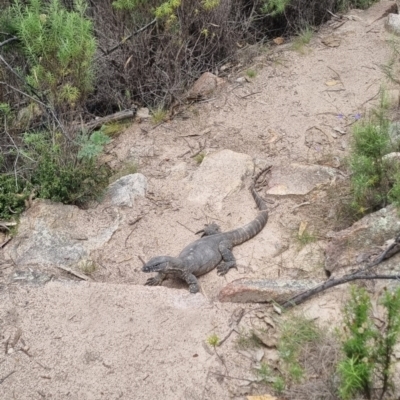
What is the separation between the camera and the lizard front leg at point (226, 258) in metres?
5.18

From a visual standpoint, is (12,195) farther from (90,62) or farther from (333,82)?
(333,82)

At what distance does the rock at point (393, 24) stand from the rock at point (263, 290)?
5.07 m

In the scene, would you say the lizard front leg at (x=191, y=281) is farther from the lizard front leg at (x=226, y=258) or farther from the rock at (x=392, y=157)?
the rock at (x=392, y=157)

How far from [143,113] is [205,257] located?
2976 millimetres

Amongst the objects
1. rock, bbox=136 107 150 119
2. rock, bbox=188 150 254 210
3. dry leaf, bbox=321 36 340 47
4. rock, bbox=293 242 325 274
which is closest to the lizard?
rock, bbox=188 150 254 210

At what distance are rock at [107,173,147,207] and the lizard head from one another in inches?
44.0

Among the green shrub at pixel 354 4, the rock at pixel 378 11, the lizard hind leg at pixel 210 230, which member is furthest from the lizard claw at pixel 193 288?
the green shrub at pixel 354 4

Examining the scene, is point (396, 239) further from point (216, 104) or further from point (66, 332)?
point (216, 104)

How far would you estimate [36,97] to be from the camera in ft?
19.9

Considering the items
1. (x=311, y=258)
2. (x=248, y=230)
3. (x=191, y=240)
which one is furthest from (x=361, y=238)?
(x=191, y=240)

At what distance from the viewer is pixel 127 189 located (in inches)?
241

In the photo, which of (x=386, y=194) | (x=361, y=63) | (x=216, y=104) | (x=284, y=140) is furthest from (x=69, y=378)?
(x=361, y=63)

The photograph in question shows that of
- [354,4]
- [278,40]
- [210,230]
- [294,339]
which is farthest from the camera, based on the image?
[354,4]

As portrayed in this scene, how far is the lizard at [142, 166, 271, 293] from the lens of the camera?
4.99m
